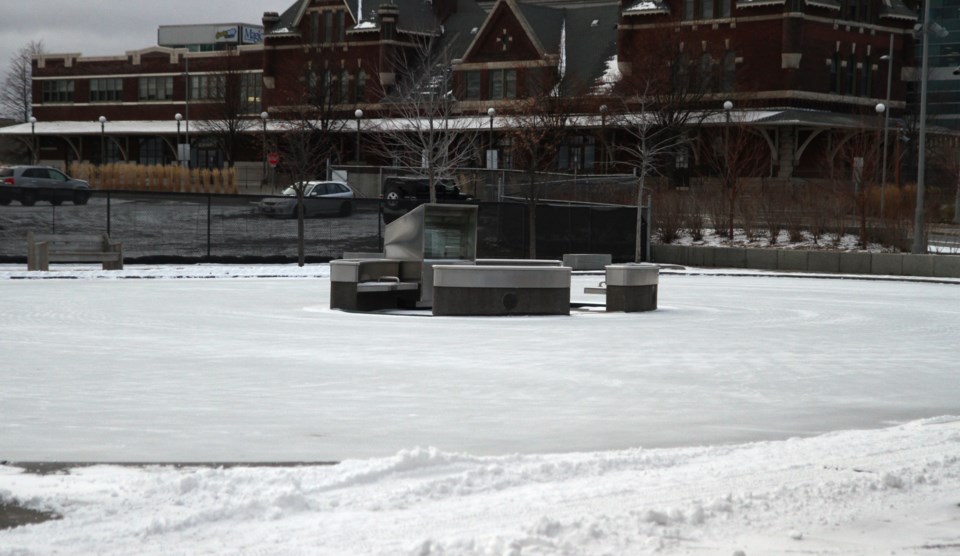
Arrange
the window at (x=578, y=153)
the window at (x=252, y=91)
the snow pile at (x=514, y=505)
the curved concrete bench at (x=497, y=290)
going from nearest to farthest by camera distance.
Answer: the snow pile at (x=514, y=505) → the curved concrete bench at (x=497, y=290) → the window at (x=578, y=153) → the window at (x=252, y=91)

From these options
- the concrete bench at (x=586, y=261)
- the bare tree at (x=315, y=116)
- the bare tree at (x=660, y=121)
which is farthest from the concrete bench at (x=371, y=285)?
Answer: the bare tree at (x=315, y=116)

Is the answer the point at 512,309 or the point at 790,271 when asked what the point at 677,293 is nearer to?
the point at 512,309

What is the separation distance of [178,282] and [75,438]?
18104 mm

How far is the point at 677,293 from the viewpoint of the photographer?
25.1 metres

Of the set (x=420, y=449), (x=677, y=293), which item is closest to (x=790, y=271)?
(x=677, y=293)

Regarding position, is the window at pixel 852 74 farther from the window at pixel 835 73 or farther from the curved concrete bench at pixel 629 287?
the curved concrete bench at pixel 629 287

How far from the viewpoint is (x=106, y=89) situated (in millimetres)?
91438

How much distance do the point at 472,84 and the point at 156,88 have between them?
1123 inches

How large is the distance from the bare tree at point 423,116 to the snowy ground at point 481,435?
33055mm

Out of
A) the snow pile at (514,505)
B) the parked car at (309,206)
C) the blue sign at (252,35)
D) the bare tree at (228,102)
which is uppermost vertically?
the blue sign at (252,35)

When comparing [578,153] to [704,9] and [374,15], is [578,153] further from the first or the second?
[374,15]

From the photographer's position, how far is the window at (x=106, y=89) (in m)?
90.8

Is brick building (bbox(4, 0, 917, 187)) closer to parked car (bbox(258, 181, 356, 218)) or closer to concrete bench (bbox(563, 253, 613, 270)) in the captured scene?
parked car (bbox(258, 181, 356, 218))

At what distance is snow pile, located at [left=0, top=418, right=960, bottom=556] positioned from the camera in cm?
597
